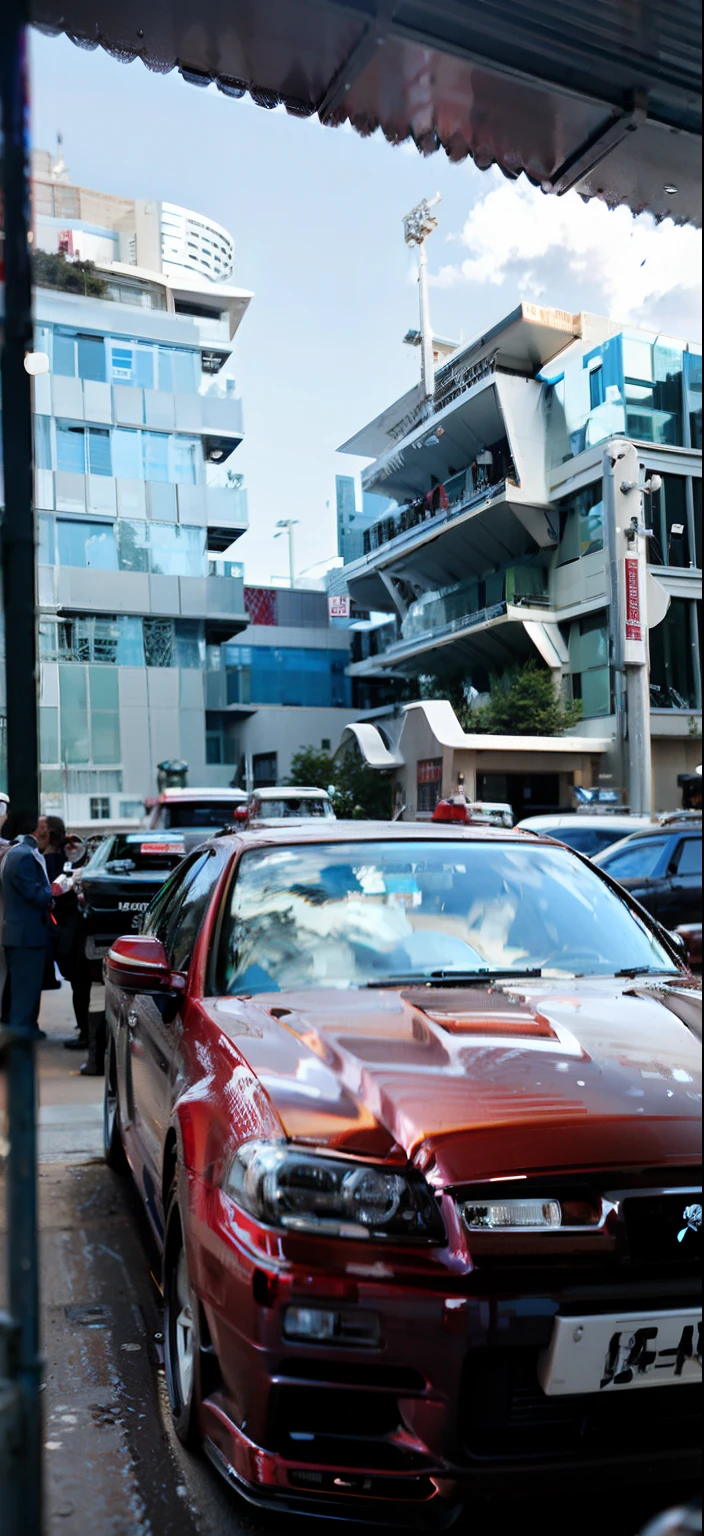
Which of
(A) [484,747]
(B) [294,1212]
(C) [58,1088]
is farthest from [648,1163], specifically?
(A) [484,747]

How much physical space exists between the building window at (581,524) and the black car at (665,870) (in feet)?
87.8

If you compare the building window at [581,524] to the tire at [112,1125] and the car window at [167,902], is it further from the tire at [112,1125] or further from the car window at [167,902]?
the car window at [167,902]

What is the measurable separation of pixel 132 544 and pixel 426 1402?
43076 mm

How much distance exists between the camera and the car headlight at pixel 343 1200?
2309mm

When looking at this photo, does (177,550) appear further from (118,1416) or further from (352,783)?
(118,1416)

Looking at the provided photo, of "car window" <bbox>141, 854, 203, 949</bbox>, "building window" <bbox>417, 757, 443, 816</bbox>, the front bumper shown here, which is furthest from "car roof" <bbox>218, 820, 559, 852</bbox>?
"building window" <bbox>417, 757, 443, 816</bbox>

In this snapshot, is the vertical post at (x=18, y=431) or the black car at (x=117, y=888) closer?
the vertical post at (x=18, y=431)

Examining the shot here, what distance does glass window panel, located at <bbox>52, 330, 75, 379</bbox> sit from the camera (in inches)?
1619

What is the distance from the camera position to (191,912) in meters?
4.06

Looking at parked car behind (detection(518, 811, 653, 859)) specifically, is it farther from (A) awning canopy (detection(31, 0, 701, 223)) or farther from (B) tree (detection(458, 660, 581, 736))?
(B) tree (detection(458, 660, 581, 736))

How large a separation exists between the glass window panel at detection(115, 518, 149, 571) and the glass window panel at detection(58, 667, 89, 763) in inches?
179

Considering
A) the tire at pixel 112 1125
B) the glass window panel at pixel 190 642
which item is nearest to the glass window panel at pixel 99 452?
the glass window panel at pixel 190 642

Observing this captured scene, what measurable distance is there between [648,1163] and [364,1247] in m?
0.58

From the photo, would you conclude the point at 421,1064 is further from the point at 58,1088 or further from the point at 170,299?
the point at 170,299
